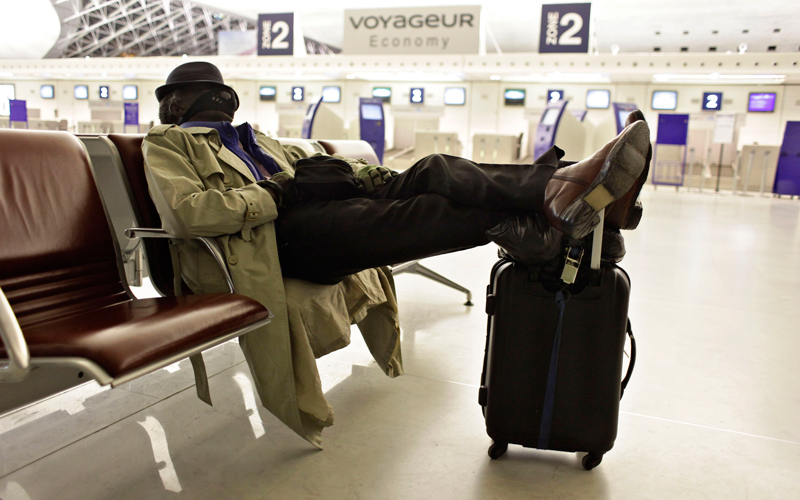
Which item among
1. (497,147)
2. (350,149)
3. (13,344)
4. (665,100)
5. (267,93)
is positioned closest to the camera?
(13,344)

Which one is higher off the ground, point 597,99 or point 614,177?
point 597,99

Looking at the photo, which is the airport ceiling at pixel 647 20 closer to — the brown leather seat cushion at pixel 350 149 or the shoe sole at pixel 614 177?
the brown leather seat cushion at pixel 350 149

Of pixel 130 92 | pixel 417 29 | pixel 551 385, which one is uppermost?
pixel 417 29

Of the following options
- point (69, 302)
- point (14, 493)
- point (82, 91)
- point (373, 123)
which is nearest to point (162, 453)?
point (14, 493)

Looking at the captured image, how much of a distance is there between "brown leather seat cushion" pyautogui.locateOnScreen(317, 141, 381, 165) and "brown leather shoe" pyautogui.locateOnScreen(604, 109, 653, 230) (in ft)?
6.03

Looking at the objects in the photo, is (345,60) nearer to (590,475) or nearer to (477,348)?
(477,348)

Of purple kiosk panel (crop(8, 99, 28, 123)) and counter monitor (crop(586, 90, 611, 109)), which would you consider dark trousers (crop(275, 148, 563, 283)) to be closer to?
counter monitor (crop(586, 90, 611, 109))

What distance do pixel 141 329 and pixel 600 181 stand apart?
0.98 m

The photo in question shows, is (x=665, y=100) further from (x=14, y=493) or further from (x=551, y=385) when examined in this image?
(x=14, y=493)

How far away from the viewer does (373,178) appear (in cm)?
155

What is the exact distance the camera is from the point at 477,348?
7.63 ft

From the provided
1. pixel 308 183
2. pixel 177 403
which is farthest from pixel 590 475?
pixel 177 403

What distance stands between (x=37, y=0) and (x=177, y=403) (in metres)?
25.2

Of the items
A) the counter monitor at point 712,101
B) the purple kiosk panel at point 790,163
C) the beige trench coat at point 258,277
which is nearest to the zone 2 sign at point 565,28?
the purple kiosk panel at point 790,163
